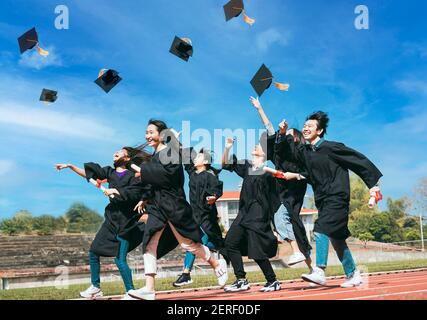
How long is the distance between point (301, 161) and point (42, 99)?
14.3 ft

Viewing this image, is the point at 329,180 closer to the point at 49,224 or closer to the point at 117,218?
the point at 117,218

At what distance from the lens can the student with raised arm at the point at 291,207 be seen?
7.50m

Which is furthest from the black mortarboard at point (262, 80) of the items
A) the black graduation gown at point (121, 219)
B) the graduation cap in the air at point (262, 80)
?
the black graduation gown at point (121, 219)

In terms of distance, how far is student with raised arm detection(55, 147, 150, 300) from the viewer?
7.57 meters

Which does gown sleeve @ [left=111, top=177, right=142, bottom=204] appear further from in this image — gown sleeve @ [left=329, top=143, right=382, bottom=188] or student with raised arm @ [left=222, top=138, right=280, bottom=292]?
gown sleeve @ [left=329, top=143, right=382, bottom=188]

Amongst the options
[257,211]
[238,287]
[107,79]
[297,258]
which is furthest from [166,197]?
[107,79]

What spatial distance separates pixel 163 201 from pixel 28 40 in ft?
14.9

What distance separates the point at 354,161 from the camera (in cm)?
692

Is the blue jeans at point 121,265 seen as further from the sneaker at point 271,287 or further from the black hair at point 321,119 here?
the black hair at point 321,119

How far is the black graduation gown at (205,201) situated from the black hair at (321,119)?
206 centimetres

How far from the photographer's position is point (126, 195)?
7.55 m
